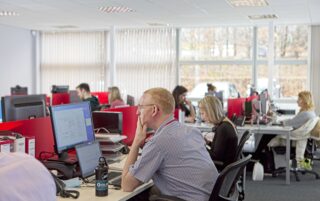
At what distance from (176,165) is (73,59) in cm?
906

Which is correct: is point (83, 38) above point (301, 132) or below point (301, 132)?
above

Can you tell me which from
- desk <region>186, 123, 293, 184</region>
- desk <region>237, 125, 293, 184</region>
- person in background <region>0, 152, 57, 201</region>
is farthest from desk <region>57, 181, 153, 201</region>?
desk <region>237, 125, 293, 184</region>

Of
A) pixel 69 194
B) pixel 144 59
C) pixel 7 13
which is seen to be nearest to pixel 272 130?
pixel 69 194

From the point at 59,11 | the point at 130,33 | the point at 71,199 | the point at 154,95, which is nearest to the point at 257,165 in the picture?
the point at 154,95

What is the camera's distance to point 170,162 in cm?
255

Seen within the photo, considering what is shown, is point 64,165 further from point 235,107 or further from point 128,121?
point 235,107

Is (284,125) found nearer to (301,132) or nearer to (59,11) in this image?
(301,132)

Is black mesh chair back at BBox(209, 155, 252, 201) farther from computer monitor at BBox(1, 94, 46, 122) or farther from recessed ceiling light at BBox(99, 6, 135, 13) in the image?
recessed ceiling light at BBox(99, 6, 135, 13)

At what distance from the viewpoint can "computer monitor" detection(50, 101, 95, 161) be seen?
2785 millimetres

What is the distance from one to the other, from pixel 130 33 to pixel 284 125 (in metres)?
5.33

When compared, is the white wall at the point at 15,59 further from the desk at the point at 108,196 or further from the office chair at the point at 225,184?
the office chair at the point at 225,184

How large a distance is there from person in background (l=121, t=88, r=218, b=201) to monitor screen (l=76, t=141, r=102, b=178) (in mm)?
319

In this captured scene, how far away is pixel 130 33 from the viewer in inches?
424

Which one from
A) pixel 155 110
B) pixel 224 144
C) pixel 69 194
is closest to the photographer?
pixel 69 194
